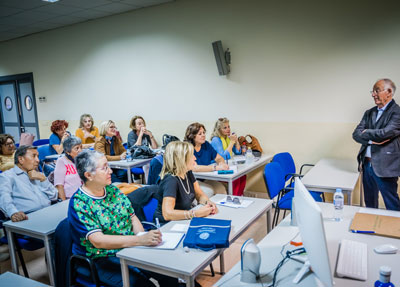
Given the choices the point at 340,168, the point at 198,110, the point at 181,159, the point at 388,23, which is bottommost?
the point at 340,168

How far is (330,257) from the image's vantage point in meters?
1.60

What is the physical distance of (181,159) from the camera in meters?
2.45

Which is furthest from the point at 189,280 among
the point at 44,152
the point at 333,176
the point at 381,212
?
the point at 44,152

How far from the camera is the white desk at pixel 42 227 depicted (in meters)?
2.24

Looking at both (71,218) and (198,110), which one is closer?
(71,218)

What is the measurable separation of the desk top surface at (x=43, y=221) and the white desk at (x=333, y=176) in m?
2.26

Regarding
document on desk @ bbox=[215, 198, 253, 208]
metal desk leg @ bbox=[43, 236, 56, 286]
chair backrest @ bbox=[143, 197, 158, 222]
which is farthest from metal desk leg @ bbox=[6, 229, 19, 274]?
document on desk @ bbox=[215, 198, 253, 208]

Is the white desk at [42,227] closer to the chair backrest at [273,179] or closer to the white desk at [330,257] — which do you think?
the white desk at [330,257]

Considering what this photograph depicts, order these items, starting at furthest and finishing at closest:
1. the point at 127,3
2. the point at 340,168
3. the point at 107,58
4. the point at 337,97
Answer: the point at 107,58
the point at 127,3
the point at 337,97
the point at 340,168

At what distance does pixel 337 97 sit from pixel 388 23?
1.03 metres

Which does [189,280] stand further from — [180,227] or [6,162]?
[6,162]

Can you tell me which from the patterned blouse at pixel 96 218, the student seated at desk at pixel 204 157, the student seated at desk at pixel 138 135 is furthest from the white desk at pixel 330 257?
the student seated at desk at pixel 138 135

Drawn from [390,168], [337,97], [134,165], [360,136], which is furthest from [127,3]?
[390,168]

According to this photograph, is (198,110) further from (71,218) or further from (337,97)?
(71,218)
